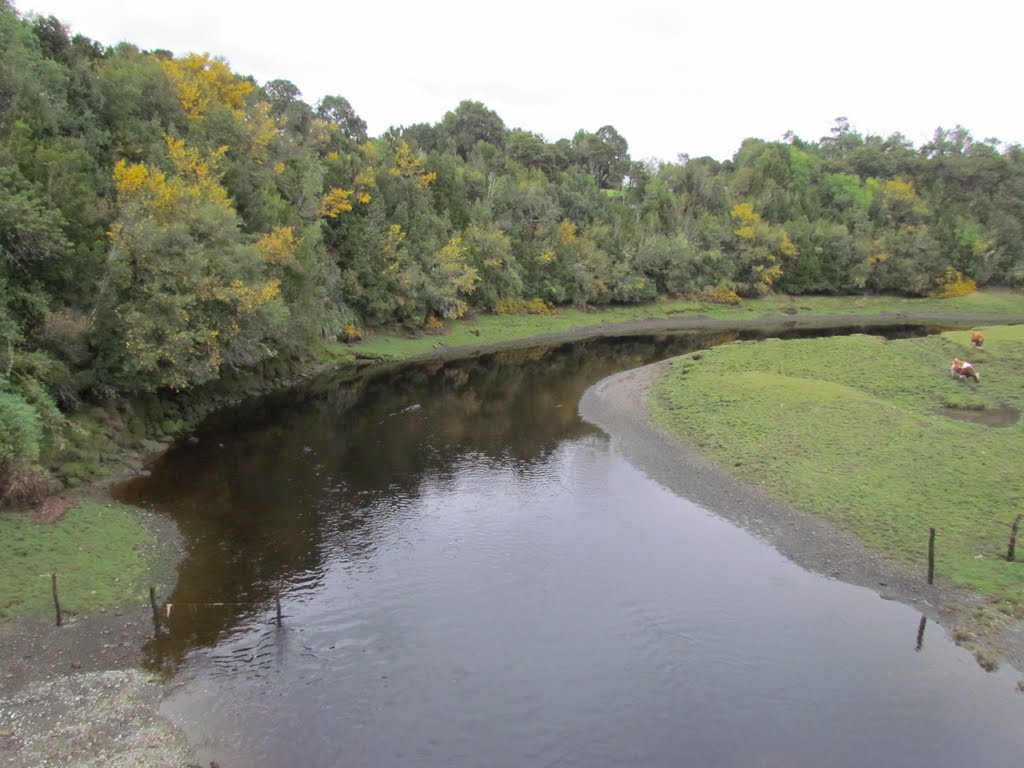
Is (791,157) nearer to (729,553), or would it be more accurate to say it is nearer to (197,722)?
(729,553)

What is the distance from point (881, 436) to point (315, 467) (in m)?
31.1

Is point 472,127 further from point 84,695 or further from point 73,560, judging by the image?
point 84,695

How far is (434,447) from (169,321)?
15945 millimetres

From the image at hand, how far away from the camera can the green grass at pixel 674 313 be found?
3098 inches

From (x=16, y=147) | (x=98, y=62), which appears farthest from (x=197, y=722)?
(x=98, y=62)

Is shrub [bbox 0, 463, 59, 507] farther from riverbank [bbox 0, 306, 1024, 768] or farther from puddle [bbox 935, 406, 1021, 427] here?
puddle [bbox 935, 406, 1021, 427]

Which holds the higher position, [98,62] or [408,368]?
[98,62]

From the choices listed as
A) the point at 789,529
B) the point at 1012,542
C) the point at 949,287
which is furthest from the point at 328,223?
Result: the point at 949,287

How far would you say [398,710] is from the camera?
18047 mm

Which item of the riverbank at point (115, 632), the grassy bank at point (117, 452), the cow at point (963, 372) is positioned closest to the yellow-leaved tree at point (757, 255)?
the grassy bank at point (117, 452)

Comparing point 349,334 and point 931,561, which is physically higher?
point 349,334

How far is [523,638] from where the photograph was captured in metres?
21.3

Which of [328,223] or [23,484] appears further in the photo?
[328,223]

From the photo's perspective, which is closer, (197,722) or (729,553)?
(197,722)
